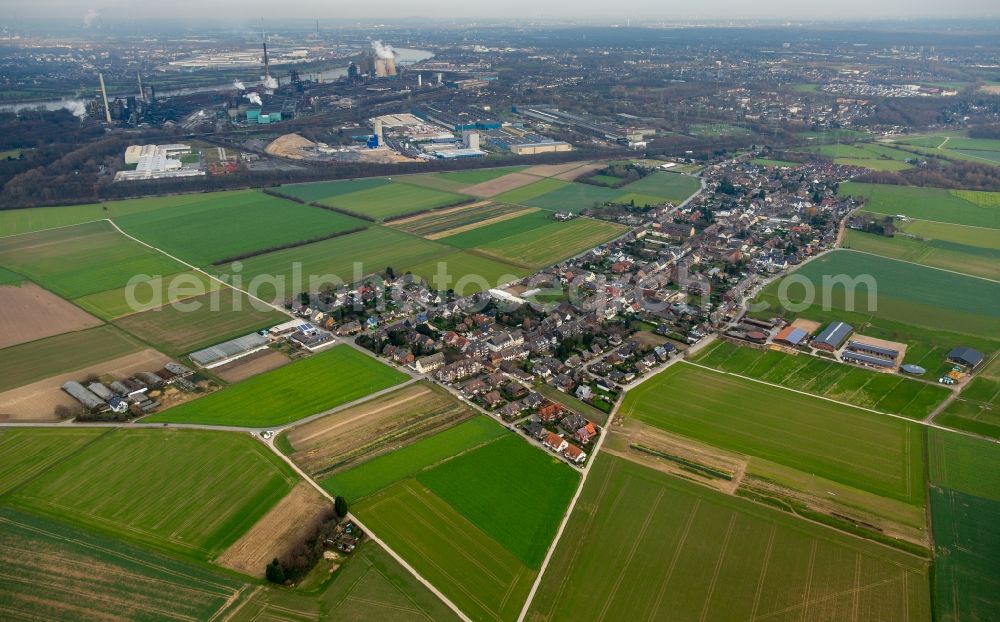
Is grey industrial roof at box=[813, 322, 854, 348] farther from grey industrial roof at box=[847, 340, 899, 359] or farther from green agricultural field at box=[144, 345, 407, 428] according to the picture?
green agricultural field at box=[144, 345, 407, 428]

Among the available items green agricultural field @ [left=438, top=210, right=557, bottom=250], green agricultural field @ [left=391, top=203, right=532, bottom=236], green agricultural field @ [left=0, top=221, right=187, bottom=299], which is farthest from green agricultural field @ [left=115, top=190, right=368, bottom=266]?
green agricultural field @ [left=438, top=210, right=557, bottom=250]

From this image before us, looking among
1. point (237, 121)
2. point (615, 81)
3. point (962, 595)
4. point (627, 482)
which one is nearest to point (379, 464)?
point (627, 482)

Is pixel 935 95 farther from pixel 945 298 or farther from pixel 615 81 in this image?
pixel 945 298

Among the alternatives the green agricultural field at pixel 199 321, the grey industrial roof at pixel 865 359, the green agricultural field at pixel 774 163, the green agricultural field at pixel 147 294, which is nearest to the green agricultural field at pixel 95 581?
the green agricultural field at pixel 199 321

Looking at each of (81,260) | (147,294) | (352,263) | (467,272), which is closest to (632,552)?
(467,272)

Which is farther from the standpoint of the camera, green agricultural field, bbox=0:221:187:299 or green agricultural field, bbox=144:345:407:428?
green agricultural field, bbox=0:221:187:299

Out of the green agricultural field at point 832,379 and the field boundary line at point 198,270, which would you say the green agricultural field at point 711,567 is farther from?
the field boundary line at point 198,270
